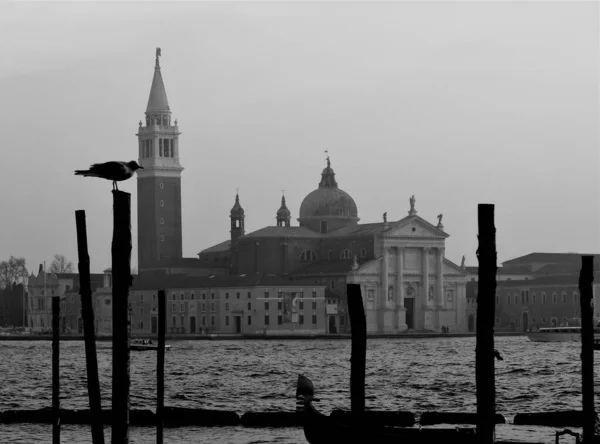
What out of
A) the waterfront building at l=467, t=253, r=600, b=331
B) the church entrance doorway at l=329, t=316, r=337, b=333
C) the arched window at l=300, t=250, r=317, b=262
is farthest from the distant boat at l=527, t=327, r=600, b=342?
the arched window at l=300, t=250, r=317, b=262

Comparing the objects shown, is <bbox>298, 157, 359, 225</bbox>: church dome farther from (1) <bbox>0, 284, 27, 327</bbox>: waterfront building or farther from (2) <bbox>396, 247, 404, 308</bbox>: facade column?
(1) <bbox>0, 284, 27, 327</bbox>: waterfront building

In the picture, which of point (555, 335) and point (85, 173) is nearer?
point (85, 173)

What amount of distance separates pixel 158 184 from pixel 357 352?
8895 cm

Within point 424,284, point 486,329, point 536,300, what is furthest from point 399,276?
point 486,329

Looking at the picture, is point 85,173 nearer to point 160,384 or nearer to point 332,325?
point 160,384

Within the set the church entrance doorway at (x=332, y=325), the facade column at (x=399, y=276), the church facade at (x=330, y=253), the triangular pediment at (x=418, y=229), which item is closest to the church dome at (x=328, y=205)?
the church facade at (x=330, y=253)

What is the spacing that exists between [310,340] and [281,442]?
2846 inches

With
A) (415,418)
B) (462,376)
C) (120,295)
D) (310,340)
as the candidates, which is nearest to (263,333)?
(310,340)

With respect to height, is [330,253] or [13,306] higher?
[330,253]

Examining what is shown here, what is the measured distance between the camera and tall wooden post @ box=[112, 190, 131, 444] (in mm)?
16500

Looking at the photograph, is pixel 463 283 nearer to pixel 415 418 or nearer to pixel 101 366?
pixel 101 366

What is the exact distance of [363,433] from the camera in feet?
61.8

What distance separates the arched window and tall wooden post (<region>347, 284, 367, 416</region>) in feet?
292

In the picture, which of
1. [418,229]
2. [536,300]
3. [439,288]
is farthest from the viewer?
[536,300]
